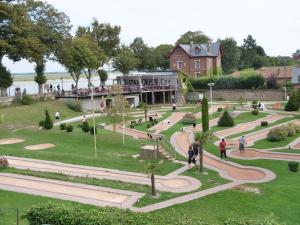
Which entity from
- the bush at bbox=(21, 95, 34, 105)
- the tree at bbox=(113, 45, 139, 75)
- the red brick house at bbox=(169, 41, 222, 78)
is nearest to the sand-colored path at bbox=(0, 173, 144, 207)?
the bush at bbox=(21, 95, 34, 105)

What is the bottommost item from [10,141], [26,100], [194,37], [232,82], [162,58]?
[10,141]

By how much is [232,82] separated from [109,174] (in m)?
62.4

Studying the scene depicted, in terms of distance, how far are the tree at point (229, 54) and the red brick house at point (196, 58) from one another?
25907mm

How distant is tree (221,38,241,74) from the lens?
407 ft

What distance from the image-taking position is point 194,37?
121 m

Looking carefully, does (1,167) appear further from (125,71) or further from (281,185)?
(125,71)

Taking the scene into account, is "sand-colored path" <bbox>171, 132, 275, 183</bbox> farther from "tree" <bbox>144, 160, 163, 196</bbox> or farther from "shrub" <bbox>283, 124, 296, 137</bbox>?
"shrub" <bbox>283, 124, 296, 137</bbox>

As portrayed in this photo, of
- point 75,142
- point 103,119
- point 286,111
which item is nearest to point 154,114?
point 103,119

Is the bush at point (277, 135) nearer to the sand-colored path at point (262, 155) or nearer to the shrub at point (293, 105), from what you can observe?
the sand-colored path at point (262, 155)

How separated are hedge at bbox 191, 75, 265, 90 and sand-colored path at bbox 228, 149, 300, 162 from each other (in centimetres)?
4988

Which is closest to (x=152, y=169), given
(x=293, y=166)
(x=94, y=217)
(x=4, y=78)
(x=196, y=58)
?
(x=94, y=217)

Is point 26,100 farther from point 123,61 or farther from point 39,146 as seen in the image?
point 123,61

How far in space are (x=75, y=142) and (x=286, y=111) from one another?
3406 cm

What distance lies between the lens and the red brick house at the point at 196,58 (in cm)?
9614
